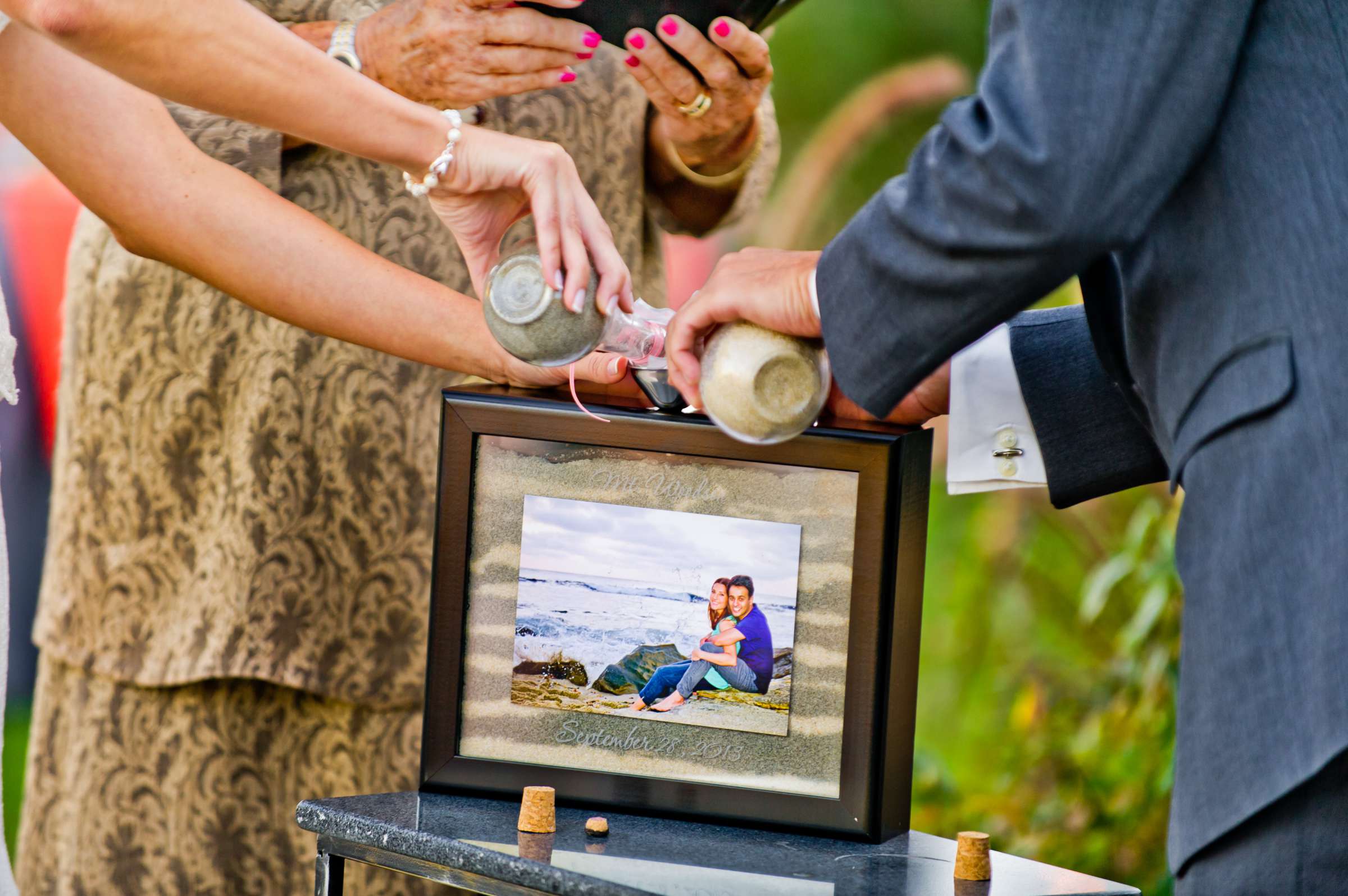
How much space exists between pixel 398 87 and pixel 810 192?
85.9 inches

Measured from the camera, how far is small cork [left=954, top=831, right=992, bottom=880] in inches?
36.7

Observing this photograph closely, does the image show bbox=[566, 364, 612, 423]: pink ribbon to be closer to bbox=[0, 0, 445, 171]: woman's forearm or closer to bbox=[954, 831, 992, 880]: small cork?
bbox=[0, 0, 445, 171]: woman's forearm

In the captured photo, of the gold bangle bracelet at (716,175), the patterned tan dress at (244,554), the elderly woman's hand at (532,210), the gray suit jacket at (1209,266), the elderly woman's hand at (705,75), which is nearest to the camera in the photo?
the gray suit jacket at (1209,266)

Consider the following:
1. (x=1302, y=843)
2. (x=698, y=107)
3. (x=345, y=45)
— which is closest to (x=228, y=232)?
(x=345, y=45)

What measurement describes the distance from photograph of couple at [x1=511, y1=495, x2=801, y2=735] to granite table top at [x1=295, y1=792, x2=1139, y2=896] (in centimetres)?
9

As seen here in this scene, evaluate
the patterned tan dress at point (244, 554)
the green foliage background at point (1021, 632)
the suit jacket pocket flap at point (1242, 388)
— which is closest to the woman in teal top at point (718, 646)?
the suit jacket pocket flap at point (1242, 388)

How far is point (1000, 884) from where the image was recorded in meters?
0.94

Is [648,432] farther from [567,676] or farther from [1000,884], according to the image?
[1000,884]

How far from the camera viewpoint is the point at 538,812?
964 mm

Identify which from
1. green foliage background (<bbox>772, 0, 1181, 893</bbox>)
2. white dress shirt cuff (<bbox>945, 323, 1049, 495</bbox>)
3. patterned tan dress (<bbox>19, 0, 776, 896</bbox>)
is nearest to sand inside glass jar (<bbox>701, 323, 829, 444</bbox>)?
white dress shirt cuff (<bbox>945, 323, 1049, 495</bbox>)

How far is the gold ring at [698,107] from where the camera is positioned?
131cm

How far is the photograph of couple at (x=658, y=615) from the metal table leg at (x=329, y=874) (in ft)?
0.59

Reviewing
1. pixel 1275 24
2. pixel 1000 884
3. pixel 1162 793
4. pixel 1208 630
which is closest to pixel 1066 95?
pixel 1275 24

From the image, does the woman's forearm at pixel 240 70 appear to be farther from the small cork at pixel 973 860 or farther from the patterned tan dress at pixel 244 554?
the small cork at pixel 973 860
